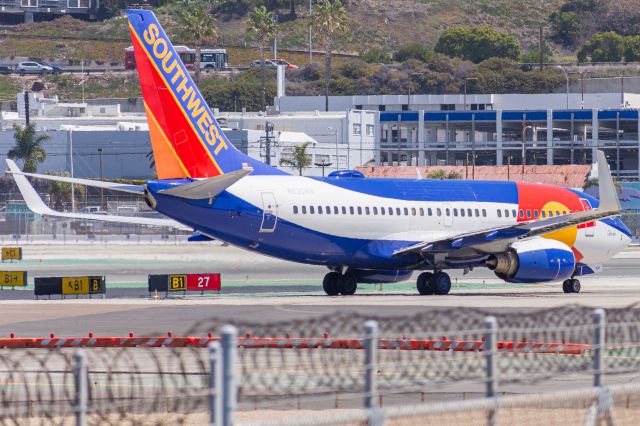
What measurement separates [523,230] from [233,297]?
9.42 meters

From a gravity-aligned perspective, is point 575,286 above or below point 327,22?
below

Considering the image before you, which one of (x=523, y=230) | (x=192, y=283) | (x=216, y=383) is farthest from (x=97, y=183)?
(x=216, y=383)

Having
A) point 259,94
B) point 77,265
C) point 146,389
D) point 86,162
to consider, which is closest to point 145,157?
point 86,162

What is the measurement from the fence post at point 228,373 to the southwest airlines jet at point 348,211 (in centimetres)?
2574

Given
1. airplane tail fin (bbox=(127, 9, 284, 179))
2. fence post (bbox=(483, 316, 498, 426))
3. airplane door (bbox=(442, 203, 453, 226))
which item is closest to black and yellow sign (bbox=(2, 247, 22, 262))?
airplane door (bbox=(442, 203, 453, 226))

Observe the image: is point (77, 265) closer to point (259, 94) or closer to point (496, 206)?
point (496, 206)

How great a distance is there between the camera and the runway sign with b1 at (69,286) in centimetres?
4331

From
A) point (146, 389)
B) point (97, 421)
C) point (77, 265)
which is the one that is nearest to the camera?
point (97, 421)

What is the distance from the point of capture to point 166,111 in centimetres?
3769

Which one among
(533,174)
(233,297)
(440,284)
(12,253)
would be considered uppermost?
(533,174)

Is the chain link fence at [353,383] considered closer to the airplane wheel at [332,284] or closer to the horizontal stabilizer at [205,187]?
the horizontal stabilizer at [205,187]

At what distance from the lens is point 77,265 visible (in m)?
64.6

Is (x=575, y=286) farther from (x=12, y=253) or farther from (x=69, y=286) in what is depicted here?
(x=12, y=253)

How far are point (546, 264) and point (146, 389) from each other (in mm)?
23100
